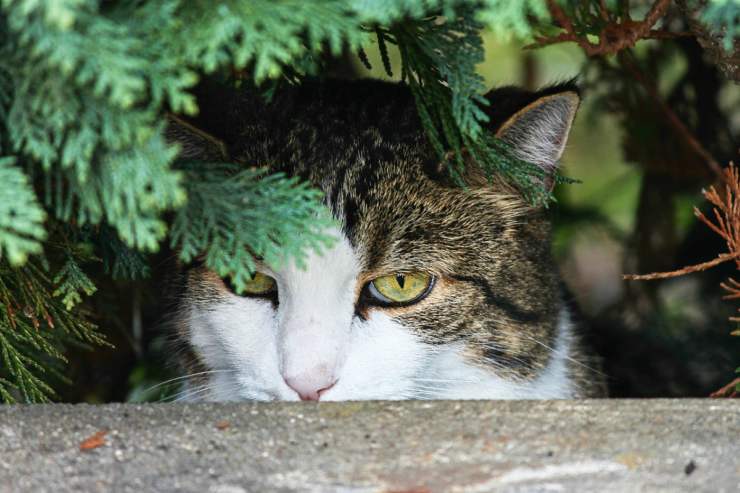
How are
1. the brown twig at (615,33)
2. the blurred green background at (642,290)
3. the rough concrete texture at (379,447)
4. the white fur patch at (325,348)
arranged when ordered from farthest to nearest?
the blurred green background at (642,290)
the white fur patch at (325,348)
the brown twig at (615,33)
the rough concrete texture at (379,447)

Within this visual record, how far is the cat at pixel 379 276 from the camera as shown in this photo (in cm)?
218

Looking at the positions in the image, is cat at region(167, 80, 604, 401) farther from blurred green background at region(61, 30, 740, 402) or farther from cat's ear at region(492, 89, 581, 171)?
blurred green background at region(61, 30, 740, 402)

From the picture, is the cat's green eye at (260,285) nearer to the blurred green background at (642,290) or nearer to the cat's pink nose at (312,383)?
the cat's pink nose at (312,383)

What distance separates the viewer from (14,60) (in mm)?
1542

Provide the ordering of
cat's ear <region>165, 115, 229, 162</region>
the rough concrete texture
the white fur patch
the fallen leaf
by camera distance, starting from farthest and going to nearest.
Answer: cat's ear <region>165, 115, 229, 162</region> < the white fur patch < the fallen leaf < the rough concrete texture

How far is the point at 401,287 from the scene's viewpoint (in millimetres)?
2346

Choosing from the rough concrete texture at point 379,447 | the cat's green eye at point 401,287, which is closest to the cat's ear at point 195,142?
the cat's green eye at point 401,287

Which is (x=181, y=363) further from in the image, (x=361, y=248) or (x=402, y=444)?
(x=402, y=444)

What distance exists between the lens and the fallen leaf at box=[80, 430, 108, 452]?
171cm

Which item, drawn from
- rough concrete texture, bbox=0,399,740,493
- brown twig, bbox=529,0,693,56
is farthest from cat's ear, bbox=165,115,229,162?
brown twig, bbox=529,0,693,56

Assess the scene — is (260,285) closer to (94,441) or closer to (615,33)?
(94,441)

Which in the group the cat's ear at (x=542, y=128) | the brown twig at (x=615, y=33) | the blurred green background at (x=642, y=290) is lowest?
the blurred green background at (x=642, y=290)

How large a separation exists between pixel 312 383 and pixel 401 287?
1.31ft

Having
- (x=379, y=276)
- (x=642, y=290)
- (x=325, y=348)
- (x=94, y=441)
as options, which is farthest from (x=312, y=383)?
(x=642, y=290)
